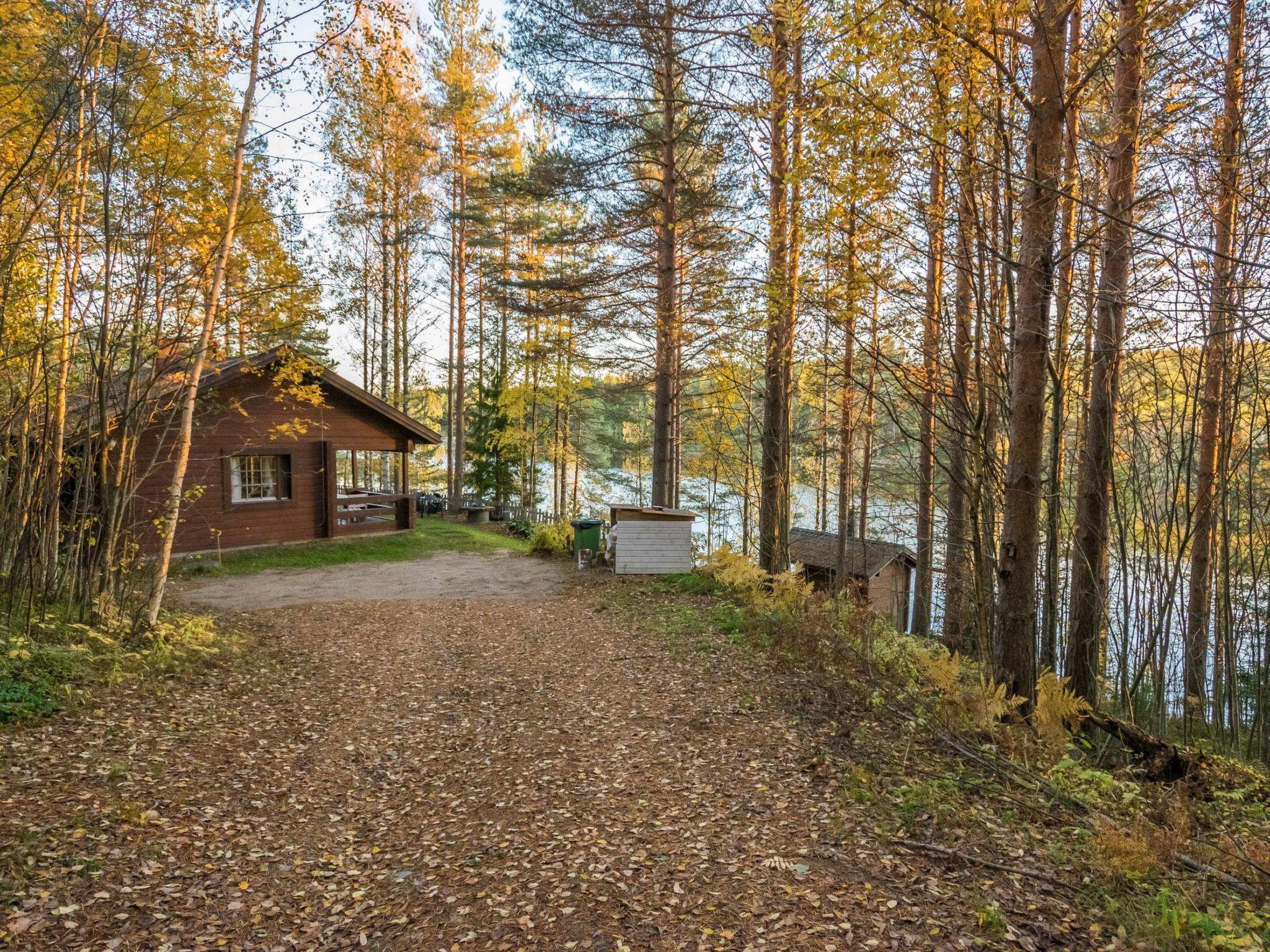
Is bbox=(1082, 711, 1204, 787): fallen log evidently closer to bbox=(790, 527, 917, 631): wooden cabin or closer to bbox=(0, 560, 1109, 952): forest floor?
bbox=(0, 560, 1109, 952): forest floor

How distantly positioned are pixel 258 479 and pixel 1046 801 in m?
15.0

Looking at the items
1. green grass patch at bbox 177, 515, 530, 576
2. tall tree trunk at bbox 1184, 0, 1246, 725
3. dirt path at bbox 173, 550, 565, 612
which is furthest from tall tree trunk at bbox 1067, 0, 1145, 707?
green grass patch at bbox 177, 515, 530, 576

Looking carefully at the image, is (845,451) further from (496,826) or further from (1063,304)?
(496,826)

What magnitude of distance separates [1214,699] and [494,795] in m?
7.56

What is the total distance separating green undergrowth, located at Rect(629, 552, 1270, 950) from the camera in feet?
8.78

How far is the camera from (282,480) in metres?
14.4

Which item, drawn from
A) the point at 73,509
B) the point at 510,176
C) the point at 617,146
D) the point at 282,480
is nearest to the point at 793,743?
the point at 73,509

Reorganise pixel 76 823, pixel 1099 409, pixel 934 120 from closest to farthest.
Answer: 1. pixel 76 823
2. pixel 934 120
3. pixel 1099 409

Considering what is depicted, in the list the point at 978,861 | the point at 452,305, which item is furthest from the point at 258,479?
the point at 978,861

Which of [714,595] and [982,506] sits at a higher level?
[982,506]

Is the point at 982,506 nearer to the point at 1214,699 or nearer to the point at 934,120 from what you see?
the point at 934,120

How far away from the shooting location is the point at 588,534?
12641 millimetres

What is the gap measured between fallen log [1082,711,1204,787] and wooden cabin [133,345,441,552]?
10.8 metres

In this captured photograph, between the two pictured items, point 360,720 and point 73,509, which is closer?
point 360,720
